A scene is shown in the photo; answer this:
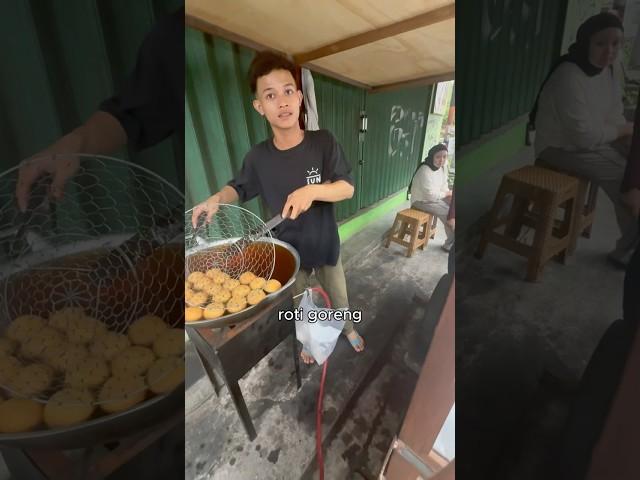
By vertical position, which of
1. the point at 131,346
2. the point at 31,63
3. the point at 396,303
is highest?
the point at 31,63

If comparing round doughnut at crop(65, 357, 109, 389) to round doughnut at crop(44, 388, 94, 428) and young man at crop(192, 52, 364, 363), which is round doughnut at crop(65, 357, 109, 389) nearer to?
round doughnut at crop(44, 388, 94, 428)

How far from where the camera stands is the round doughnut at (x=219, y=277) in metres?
0.45

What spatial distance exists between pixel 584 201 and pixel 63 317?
0.59 m

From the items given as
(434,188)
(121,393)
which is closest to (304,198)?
(434,188)

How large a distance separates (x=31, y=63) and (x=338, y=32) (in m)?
0.39

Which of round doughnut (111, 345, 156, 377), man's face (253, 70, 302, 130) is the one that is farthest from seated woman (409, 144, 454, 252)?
round doughnut (111, 345, 156, 377)

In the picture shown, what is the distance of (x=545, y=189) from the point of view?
25cm

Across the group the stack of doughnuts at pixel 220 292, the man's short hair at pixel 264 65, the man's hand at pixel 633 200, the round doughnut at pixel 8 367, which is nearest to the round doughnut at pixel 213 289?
the stack of doughnuts at pixel 220 292

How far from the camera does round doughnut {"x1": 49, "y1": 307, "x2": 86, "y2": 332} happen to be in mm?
281

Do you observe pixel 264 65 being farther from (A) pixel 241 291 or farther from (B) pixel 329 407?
(B) pixel 329 407

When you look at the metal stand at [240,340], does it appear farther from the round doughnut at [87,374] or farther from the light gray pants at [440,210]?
the light gray pants at [440,210]

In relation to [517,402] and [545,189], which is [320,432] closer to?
[517,402]

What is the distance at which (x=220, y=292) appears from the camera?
1.44ft

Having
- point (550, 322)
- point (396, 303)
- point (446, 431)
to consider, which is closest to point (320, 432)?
point (446, 431)
